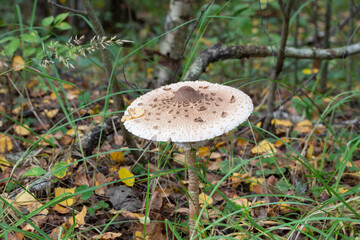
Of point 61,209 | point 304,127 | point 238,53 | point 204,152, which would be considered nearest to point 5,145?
point 61,209

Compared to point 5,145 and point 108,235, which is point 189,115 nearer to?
point 108,235

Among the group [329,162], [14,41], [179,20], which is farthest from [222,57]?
[14,41]

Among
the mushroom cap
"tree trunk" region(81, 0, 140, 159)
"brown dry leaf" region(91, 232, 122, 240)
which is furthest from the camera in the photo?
"tree trunk" region(81, 0, 140, 159)

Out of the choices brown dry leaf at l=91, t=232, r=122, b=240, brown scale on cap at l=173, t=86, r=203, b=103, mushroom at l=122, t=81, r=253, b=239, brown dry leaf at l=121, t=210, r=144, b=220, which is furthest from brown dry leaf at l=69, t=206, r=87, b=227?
brown scale on cap at l=173, t=86, r=203, b=103

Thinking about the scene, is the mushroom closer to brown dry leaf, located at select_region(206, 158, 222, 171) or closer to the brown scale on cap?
the brown scale on cap

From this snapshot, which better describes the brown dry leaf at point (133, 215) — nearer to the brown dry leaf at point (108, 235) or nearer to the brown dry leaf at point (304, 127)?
the brown dry leaf at point (108, 235)
